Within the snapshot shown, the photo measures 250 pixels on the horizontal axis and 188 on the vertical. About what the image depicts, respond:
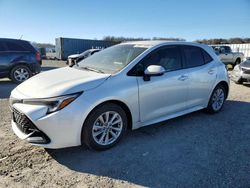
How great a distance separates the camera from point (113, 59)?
4.36m

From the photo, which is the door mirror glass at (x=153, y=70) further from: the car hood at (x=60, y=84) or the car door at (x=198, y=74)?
the car door at (x=198, y=74)

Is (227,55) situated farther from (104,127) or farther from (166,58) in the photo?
(104,127)

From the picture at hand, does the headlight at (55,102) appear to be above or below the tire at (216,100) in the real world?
above

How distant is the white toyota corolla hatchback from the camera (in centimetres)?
319

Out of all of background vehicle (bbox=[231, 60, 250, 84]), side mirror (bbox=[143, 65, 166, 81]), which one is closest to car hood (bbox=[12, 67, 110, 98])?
side mirror (bbox=[143, 65, 166, 81])

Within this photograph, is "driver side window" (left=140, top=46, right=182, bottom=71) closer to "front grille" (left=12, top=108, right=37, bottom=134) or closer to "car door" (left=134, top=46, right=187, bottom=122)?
"car door" (left=134, top=46, right=187, bottom=122)

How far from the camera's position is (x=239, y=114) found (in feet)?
18.5

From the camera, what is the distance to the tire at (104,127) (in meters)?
3.43

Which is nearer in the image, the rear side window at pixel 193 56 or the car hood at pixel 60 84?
the car hood at pixel 60 84

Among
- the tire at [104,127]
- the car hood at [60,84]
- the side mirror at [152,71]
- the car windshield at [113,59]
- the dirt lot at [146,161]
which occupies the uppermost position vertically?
the car windshield at [113,59]

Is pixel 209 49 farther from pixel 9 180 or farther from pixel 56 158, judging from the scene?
pixel 9 180

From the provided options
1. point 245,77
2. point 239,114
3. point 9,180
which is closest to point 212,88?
point 239,114

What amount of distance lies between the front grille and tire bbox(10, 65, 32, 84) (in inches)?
258

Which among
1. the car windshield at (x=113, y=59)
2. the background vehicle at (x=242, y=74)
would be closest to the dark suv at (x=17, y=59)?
the car windshield at (x=113, y=59)
